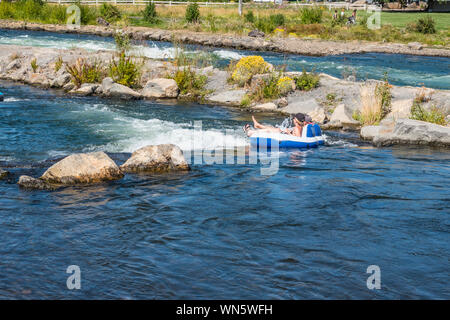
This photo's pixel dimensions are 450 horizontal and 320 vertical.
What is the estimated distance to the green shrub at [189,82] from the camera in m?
22.3

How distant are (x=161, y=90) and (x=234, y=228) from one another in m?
13.5

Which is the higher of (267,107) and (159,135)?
(267,107)

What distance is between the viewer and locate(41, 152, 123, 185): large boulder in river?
1105 centimetres

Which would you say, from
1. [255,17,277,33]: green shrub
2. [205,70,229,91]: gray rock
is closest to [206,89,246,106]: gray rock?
[205,70,229,91]: gray rock

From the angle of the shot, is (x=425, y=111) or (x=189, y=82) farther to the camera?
(x=189, y=82)

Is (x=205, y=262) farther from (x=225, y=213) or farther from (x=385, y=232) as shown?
(x=385, y=232)

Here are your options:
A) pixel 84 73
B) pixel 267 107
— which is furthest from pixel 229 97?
pixel 84 73

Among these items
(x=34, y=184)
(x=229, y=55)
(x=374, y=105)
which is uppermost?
(x=229, y=55)

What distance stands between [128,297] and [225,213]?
10.8ft

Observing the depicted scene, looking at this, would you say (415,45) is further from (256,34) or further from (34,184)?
(34,184)

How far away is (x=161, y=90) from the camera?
864 inches

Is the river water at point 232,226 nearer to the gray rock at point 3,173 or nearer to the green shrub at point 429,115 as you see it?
the gray rock at point 3,173

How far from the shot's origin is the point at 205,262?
797cm
